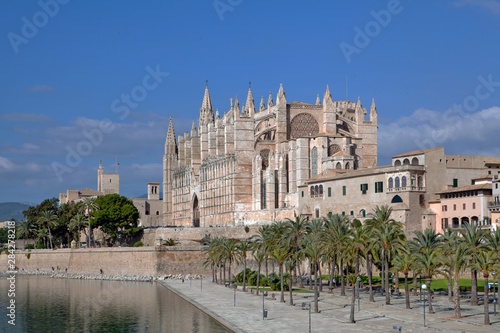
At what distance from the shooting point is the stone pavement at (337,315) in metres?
34.6

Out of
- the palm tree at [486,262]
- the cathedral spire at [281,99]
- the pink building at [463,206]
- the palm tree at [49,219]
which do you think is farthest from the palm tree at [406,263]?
the palm tree at [49,219]

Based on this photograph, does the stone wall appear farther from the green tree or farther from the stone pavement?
the stone pavement

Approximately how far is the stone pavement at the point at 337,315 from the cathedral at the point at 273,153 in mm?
25074

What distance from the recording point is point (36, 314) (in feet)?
156

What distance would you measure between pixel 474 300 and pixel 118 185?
10277 centimetres

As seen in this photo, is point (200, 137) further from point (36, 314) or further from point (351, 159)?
point (36, 314)

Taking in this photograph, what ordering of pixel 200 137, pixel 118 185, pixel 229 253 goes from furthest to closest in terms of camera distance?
1. pixel 118 185
2. pixel 200 137
3. pixel 229 253

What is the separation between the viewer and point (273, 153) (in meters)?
79.1

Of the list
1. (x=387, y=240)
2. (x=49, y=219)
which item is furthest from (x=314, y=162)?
(x=49, y=219)

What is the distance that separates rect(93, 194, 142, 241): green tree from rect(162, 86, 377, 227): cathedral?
30.7 ft

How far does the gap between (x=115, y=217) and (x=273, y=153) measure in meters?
23.3

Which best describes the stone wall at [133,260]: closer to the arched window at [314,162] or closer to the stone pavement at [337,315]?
the arched window at [314,162]

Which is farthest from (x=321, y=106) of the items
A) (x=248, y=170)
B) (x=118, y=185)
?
(x=118, y=185)

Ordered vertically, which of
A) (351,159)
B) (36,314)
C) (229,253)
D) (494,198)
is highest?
(351,159)
